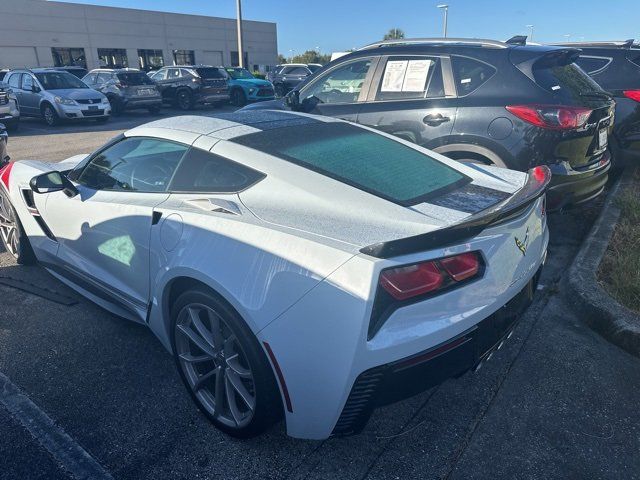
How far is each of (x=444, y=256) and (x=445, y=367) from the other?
468 millimetres

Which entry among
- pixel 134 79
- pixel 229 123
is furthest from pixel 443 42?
pixel 134 79

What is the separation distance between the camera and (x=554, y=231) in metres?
4.91

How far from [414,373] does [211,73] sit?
19.0 m

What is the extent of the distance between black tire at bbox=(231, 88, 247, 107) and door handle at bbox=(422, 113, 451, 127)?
652 inches

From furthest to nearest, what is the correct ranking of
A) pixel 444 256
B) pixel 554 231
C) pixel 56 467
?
1. pixel 554 231
2. pixel 56 467
3. pixel 444 256

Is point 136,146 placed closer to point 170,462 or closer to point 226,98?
point 170,462

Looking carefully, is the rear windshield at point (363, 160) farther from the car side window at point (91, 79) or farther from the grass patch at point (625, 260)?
the car side window at point (91, 79)

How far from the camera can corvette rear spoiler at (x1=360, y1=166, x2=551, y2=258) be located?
1.70 metres

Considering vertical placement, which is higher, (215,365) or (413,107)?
(413,107)

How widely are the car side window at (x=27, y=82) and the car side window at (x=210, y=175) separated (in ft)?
47.7

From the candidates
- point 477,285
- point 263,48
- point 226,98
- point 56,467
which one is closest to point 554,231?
point 477,285

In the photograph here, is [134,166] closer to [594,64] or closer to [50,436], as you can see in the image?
[50,436]

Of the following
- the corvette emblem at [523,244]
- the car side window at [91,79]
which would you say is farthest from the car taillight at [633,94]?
the car side window at [91,79]

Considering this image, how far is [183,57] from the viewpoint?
143ft
